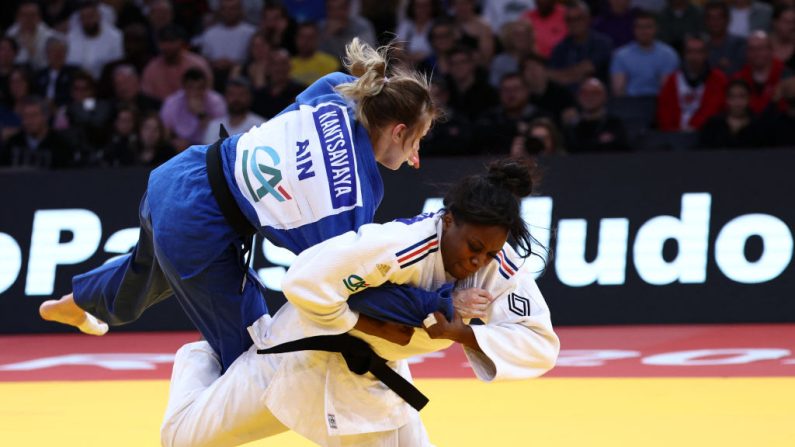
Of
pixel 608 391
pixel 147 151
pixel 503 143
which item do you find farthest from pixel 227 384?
pixel 147 151

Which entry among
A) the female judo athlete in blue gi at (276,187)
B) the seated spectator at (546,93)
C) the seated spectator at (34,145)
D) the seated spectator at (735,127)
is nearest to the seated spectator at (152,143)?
the seated spectator at (34,145)

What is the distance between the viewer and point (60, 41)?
35.3 feet

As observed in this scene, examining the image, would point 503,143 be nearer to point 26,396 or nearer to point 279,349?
point 26,396

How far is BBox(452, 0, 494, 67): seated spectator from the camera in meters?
9.95

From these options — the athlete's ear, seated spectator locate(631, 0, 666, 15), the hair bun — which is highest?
seated spectator locate(631, 0, 666, 15)

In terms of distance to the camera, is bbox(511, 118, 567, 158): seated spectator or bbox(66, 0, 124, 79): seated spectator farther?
bbox(66, 0, 124, 79): seated spectator

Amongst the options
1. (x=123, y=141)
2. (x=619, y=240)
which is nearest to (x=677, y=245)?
(x=619, y=240)

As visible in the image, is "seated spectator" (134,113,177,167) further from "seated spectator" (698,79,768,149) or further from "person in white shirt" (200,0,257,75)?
"seated spectator" (698,79,768,149)

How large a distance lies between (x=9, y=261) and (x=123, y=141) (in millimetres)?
1640

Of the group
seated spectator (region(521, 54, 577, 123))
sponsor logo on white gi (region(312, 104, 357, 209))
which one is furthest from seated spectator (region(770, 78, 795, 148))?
sponsor logo on white gi (region(312, 104, 357, 209))

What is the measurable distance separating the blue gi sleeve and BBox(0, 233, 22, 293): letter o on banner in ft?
16.4

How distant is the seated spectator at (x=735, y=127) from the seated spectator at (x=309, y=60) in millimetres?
3103

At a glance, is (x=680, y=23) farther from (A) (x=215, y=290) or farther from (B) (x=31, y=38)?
(A) (x=215, y=290)

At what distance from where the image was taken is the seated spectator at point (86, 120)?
9383mm
